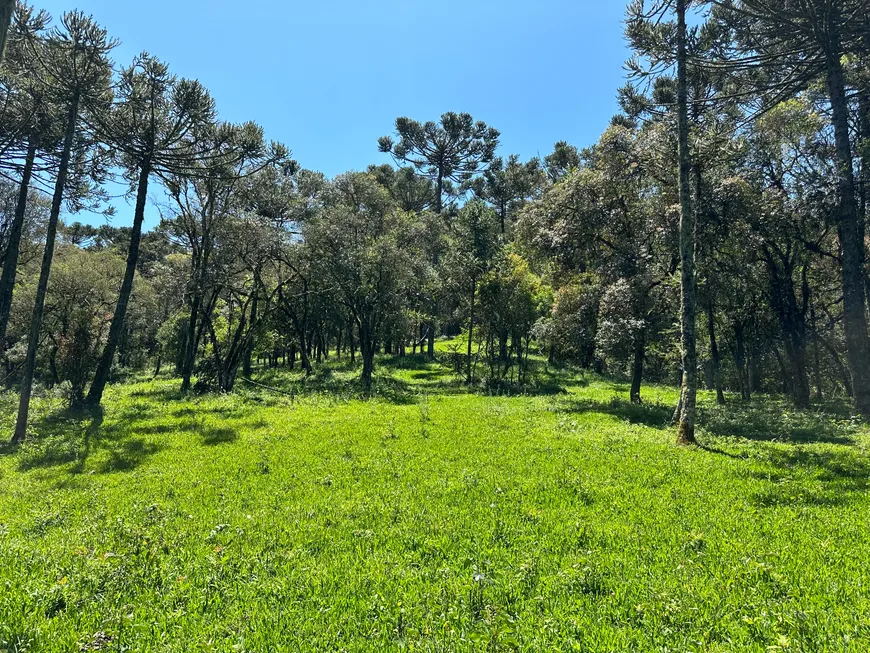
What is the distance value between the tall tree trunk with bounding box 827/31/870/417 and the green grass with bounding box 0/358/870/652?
490cm

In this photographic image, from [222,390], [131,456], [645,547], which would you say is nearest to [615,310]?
[645,547]

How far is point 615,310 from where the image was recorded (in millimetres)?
17859

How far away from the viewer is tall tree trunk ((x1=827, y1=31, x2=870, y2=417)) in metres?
15.8

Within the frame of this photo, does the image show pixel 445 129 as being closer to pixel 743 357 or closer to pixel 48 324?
pixel 743 357

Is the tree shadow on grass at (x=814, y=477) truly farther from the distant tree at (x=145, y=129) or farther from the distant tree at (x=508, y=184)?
the distant tree at (x=508, y=184)

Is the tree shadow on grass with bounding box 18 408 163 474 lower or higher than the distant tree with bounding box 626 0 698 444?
lower

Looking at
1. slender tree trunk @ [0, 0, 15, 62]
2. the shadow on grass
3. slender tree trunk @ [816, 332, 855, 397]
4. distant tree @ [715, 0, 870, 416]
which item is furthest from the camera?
slender tree trunk @ [816, 332, 855, 397]

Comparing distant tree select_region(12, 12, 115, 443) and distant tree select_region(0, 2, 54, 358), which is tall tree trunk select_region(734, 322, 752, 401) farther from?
distant tree select_region(0, 2, 54, 358)

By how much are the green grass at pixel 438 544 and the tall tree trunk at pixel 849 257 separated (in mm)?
4903

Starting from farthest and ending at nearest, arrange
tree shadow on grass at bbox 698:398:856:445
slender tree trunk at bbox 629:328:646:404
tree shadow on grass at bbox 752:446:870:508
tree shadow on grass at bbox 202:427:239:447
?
slender tree trunk at bbox 629:328:646:404, tree shadow on grass at bbox 698:398:856:445, tree shadow on grass at bbox 202:427:239:447, tree shadow on grass at bbox 752:446:870:508

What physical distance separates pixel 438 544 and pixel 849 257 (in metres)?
18.9

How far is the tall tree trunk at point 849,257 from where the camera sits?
1577cm

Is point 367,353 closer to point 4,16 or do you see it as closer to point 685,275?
point 685,275

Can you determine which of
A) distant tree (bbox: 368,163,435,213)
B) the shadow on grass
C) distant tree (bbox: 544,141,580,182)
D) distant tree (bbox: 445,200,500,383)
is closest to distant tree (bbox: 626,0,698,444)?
the shadow on grass
